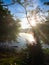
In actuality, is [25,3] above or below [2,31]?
above

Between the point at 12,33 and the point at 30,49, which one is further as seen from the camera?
the point at 12,33

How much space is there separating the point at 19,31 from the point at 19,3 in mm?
24303

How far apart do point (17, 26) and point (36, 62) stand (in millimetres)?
28819

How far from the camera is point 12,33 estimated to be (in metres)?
44.5

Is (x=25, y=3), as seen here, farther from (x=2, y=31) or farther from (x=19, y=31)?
(x=19, y=31)

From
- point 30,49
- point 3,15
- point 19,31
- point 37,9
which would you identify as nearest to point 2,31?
point 3,15

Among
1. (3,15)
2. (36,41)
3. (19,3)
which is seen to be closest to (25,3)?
(19,3)

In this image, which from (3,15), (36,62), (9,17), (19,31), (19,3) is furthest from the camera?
(19,31)

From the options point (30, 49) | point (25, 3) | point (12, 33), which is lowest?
point (12, 33)

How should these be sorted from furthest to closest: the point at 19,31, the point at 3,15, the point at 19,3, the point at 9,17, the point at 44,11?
the point at 19,31 < the point at 9,17 < the point at 3,15 < the point at 44,11 < the point at 19,3

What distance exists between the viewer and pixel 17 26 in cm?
4406

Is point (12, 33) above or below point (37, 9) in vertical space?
below

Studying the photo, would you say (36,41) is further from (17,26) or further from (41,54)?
(17,26)

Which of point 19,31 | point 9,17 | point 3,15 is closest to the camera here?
point 3,15
